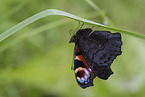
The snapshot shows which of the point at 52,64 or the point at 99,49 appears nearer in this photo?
the point at 99,49

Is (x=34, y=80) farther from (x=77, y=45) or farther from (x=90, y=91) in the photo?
(x=77, y=45)

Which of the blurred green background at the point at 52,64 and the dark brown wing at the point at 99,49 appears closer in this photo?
the dark brown wing at the point at 99,49

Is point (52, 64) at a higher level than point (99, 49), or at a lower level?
higher

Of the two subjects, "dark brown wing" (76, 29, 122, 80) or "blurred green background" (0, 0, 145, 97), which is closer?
"dark brown wing" (76, 29, 122, 80)

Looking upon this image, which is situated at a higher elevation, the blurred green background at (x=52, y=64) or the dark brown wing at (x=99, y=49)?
the blurred green background at (x=52, y=64)
